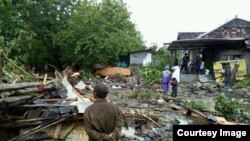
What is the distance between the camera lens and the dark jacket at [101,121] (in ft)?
17.1

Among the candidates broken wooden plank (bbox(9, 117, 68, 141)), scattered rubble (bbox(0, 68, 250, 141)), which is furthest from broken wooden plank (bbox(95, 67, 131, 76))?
broken wooden plank (bbox(9, 117, 68, 141))

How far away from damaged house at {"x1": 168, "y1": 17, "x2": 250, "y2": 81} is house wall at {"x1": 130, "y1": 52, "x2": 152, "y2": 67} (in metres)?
4.79

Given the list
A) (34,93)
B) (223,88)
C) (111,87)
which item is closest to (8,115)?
(34,93)

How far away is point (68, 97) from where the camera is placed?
422 inches

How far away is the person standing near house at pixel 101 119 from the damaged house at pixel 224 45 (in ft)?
69.4

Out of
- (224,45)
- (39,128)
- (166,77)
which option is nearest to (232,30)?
(224,45)

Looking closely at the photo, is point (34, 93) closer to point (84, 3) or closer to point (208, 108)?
point (208, 108)

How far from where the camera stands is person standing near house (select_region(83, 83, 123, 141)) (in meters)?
5.21

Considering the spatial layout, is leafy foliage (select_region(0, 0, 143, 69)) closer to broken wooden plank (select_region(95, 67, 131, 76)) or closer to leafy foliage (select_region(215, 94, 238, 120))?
broken wooden plank (select_region(95, 67, 131, 76))

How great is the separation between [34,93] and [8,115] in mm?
1414

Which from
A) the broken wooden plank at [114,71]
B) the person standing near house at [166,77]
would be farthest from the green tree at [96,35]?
the person standing near house at [166,77]

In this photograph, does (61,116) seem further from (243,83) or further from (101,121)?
(243,83)

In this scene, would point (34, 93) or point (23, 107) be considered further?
point (34, 93)

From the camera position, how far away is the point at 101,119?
523cm
